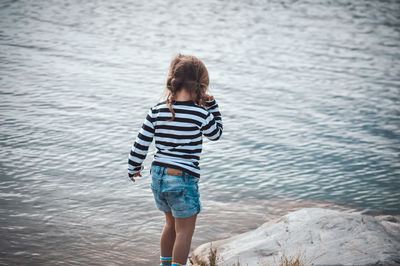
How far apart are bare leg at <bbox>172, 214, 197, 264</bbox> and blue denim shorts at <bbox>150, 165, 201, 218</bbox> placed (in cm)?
6

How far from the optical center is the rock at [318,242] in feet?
11.9

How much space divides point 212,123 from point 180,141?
0.86ft

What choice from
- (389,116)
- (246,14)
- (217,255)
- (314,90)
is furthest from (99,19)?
(217,255)

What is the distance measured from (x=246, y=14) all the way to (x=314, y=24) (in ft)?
8.32

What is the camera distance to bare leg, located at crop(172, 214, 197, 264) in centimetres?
333

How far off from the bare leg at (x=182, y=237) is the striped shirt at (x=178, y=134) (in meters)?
A: 0.32

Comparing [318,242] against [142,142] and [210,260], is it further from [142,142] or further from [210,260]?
[142,142]

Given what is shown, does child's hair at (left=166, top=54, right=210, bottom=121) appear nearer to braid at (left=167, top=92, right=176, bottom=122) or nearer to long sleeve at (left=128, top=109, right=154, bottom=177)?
braid at (left=167, top=92, right=176, bottom=122)

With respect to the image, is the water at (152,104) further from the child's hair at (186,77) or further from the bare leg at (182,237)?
the child's hair at (186,77)

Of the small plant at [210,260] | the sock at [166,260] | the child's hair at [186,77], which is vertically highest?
the child's hair at [186,77]

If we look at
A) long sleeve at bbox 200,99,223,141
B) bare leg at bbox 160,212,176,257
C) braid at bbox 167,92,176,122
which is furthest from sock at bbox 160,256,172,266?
braid at bbox 167,92,176,122

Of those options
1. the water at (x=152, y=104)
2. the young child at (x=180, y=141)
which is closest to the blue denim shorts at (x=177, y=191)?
the young child at (x=180, y=141)

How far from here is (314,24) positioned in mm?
15875

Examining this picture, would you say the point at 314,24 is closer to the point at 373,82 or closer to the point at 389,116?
the point at 373,82
